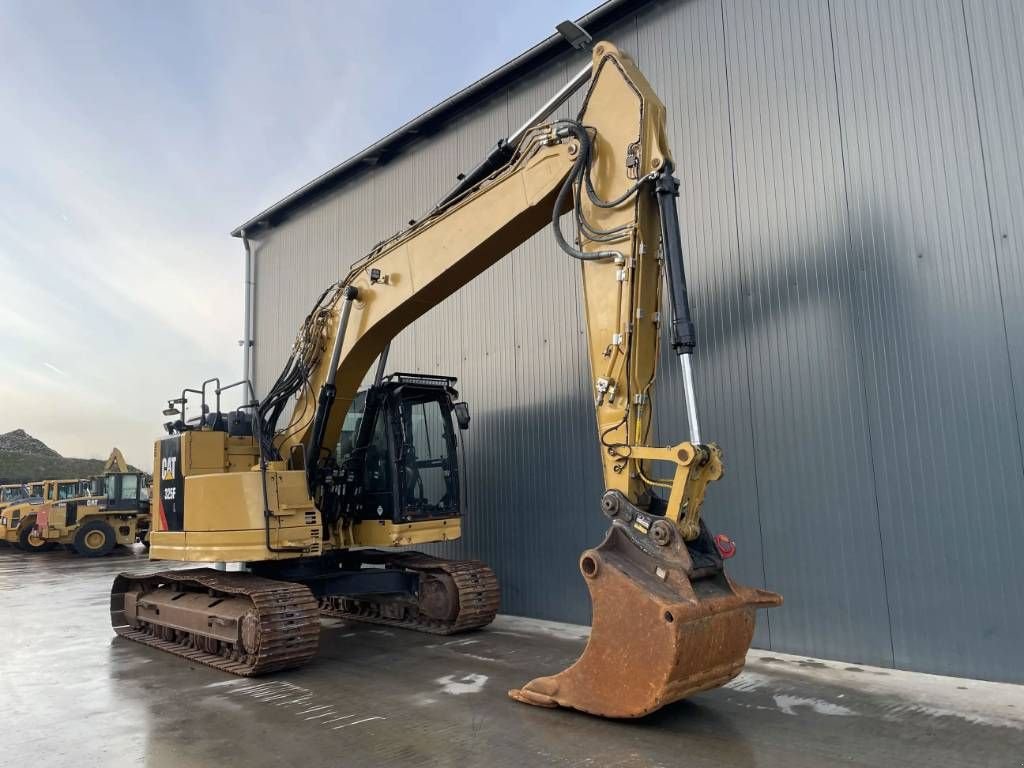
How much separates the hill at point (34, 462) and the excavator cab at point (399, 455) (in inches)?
2425

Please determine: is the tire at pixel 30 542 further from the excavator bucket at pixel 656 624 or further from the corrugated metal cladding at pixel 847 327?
the excavator bucket at pixel 656 624

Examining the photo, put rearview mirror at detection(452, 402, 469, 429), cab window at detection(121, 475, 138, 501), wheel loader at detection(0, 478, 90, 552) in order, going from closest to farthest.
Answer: rearview mirror at detection(452, 402, 469, 429) < cab window at detection(121, 475, 138, 501) < wheel loader at detection(0, 478, 90, 552)

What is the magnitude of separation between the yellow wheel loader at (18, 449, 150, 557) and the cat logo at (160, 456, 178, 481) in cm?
1505

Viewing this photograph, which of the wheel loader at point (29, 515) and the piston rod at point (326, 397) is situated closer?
the piston rod at point (326, 397)

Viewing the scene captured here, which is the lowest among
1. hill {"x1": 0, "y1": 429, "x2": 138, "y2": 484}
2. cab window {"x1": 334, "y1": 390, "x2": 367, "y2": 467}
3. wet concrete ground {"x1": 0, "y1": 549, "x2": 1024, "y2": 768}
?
wet concrete ground {"x1": 0, "y1": 549, "x2": 1024, "y2": 768}

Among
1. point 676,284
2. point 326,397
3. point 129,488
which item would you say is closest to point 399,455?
point 326,397

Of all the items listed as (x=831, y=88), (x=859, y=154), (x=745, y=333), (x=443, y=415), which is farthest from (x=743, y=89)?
(x=443, y=415)

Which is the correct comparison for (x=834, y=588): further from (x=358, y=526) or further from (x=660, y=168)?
(x=358, y=526)

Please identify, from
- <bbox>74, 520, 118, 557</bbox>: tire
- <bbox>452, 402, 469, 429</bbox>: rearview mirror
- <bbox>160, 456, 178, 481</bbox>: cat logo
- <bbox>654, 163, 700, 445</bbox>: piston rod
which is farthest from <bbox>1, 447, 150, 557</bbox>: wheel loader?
<bbox>654, 163, 700, 445</bbox>: piston rod

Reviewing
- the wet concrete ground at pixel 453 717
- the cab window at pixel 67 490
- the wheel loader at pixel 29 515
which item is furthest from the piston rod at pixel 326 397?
the cab window at pixel 67 490

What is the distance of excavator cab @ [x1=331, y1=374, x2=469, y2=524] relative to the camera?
28.1ft

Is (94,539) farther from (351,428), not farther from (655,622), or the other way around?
(655,622)

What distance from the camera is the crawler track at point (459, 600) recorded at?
8.73 meters

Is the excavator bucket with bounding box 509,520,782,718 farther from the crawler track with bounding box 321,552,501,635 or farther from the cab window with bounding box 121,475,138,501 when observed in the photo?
the cab window with bounding box 121,475,138,501
